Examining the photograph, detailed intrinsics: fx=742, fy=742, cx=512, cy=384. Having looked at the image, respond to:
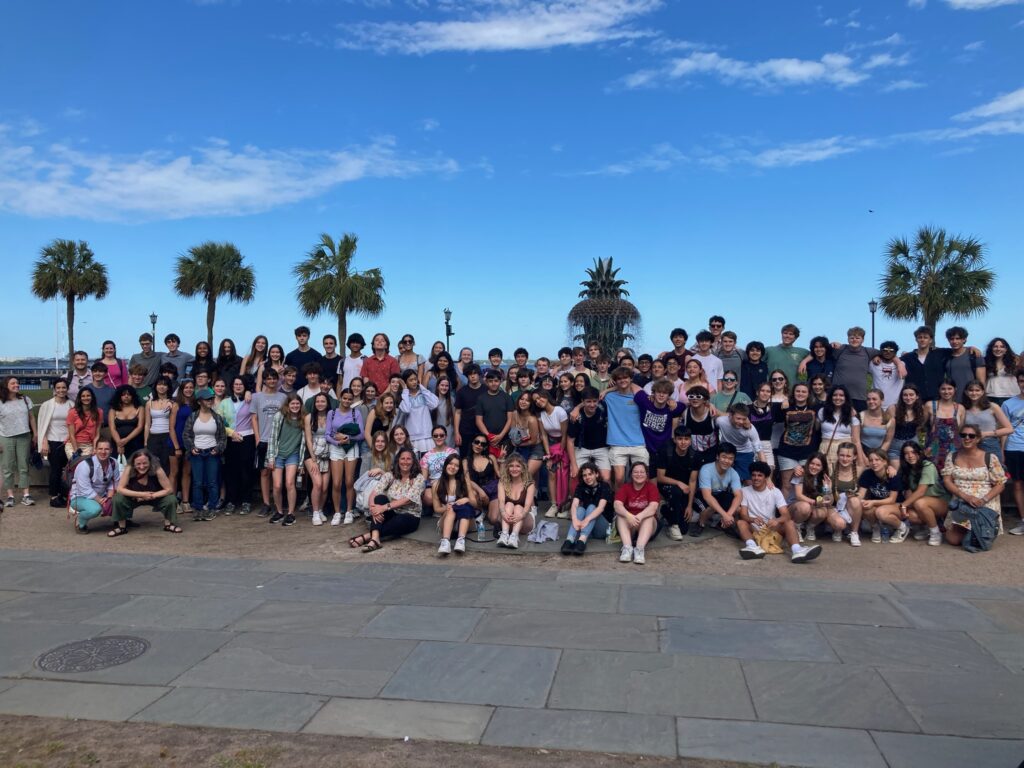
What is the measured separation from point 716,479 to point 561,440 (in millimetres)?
1886

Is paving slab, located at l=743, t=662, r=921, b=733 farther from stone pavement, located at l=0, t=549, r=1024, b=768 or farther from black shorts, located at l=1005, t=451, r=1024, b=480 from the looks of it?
black shorts, located at l=1005, t=451, r=1024, b=480

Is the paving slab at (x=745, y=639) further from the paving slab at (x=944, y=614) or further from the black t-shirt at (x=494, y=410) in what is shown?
the black t-shirt at (x=494, y=410)

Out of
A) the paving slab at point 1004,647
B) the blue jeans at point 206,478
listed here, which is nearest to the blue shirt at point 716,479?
the paving slab at point 1004,647

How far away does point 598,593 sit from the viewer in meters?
6.29

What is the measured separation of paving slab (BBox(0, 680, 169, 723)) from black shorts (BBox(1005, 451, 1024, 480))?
8.73 m

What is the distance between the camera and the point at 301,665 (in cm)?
476

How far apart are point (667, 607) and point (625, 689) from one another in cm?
163

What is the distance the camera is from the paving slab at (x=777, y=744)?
3562mm

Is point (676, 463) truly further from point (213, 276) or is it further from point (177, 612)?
point (213, 276)

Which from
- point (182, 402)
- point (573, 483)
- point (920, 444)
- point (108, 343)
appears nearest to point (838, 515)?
point (920, 444)

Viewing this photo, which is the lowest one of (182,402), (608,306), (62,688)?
(62,688)

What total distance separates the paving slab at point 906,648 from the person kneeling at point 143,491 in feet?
23.8

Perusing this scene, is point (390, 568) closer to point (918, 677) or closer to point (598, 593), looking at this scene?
point (598, 593)

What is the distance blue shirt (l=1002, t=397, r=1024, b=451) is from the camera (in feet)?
27.2
